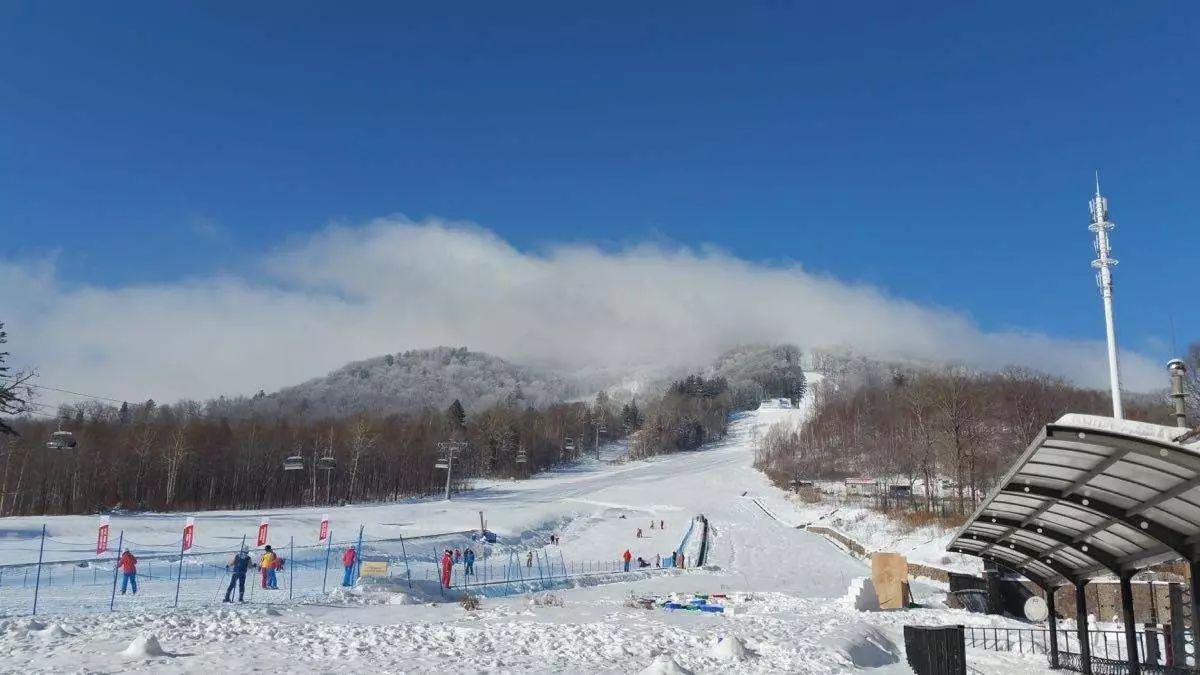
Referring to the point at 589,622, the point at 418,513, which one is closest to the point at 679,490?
the point at 418,513

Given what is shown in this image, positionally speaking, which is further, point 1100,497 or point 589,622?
point 589,622

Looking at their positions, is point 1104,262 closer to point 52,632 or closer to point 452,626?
point 452,626

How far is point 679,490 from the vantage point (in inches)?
4097

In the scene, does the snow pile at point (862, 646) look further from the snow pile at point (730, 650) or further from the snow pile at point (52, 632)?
the snow pile at point (52, 632)

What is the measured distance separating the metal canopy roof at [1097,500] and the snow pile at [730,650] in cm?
529

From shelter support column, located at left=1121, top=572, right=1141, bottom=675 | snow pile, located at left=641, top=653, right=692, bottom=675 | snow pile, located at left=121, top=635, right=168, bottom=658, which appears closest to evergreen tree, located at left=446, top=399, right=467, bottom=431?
snow pile, located at left=121, top=635, right=168, bottom=658

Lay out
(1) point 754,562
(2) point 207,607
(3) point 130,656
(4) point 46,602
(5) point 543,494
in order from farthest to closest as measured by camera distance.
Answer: (5) point 543,494, (1) point 754,562, (4) point 46,602, (2) point 207,607, (3) point 130,656

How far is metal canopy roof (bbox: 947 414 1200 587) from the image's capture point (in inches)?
365

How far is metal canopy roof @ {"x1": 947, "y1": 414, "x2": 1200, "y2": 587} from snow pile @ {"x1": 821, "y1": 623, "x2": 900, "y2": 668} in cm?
345

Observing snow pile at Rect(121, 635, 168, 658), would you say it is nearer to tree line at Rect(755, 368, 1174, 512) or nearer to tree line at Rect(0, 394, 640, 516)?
tree line at Rect(755, 368, 1174, 512)

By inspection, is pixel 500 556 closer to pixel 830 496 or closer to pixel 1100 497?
pixel 1100 497

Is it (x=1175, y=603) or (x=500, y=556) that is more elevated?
(x=1175, y=603)

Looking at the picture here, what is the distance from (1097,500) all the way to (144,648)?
51.0 ft

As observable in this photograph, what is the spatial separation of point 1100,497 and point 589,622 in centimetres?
1229
